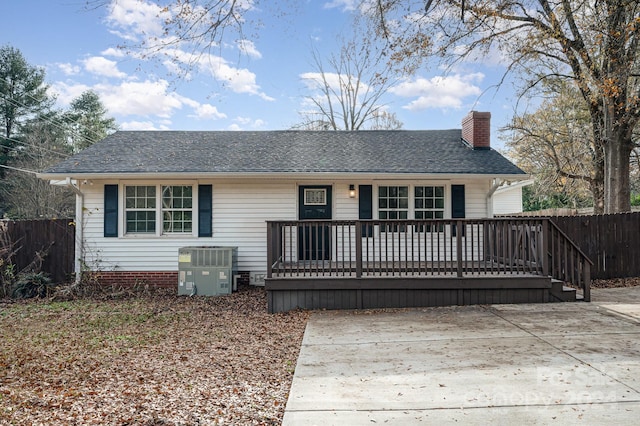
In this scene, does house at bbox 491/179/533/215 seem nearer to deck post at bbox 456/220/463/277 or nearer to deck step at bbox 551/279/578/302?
deck step at bbox 551/279/578/302

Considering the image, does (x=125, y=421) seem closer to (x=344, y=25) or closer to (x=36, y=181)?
(x=344, y=25)

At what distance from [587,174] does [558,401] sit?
15209mm

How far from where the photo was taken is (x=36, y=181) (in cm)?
2270

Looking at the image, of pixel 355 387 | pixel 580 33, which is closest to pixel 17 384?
pixel 355 387

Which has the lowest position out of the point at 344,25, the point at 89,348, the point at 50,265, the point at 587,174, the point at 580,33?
the point at 89,348

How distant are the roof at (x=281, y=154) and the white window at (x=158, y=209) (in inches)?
22.4

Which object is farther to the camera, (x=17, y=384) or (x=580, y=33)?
(x=580, y=33)

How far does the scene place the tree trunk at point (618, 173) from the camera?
11.1 meters

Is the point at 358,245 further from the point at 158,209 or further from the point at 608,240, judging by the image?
the point at 608,240

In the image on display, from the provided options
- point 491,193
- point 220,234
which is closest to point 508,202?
point 491,193

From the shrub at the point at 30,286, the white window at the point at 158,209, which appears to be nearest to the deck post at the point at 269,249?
the white window at the point at 158,209

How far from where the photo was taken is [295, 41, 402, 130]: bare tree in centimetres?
2331

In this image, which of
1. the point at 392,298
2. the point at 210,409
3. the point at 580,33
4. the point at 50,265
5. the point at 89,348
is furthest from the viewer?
the point at 580,33

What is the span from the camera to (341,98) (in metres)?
24.2
